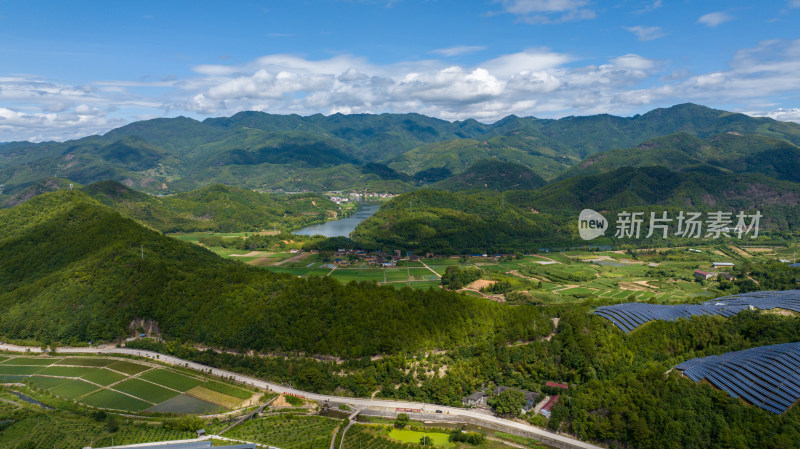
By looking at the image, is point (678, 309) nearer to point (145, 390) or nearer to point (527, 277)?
point (527, 277)

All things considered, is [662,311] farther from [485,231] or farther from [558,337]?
[485,231]

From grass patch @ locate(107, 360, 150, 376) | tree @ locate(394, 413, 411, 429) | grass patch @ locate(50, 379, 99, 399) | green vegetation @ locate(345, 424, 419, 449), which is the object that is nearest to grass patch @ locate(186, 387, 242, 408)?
grass patch @ locate(107, 360, 150, 376)

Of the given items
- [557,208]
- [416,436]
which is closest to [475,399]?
[416,436]

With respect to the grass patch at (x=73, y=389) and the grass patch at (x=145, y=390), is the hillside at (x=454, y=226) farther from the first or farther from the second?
the grass patch at (x=73, y=389)

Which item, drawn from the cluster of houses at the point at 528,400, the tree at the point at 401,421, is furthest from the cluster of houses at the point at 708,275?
the tree at the point at 401,421

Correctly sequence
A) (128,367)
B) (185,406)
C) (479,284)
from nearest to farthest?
(185,406) → (128,367) → (479,284)
